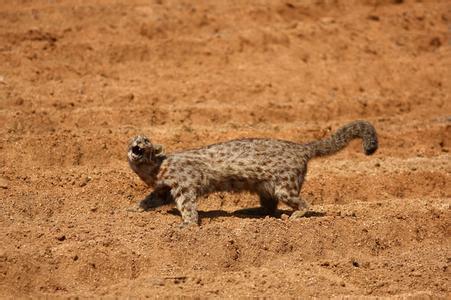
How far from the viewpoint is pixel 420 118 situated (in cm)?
1767

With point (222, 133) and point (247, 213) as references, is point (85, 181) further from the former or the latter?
point (222, 133)

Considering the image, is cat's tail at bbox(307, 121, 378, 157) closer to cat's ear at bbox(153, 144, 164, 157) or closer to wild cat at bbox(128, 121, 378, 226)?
wild cat at bbox(128, 121, 378, 226)

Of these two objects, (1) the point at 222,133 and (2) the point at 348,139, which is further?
(1) the point at 222,133

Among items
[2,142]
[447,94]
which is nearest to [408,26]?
[447,94]

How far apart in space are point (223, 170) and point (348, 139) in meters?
1.98

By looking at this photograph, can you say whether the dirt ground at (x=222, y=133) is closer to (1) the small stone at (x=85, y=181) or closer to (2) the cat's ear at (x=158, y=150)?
(1) the small stone at (x=85, y=181)

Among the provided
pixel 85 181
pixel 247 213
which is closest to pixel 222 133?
pixel 247 213

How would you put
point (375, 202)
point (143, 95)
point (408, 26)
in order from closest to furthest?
point (375, 202) → point (143, 95) → point (408, 26)

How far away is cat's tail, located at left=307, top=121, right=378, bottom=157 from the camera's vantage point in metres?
12.7

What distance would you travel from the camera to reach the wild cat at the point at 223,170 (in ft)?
39.4

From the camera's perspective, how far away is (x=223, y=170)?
1217 centimetres

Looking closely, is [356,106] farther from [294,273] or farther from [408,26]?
[294,273]

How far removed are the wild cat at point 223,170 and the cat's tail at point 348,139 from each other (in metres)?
0.36

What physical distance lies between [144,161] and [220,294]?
3178 millimetres
